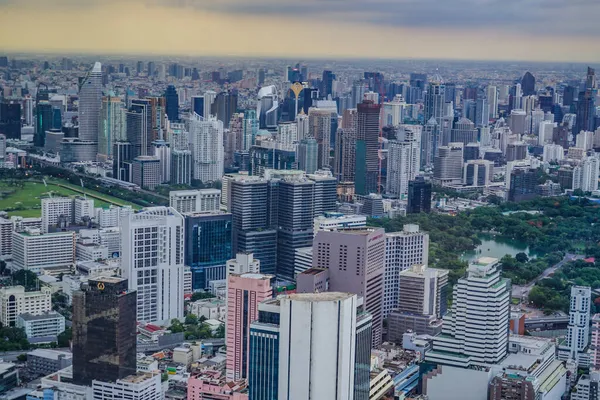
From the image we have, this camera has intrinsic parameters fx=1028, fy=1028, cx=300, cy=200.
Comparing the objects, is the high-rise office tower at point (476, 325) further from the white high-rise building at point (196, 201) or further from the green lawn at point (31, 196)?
the green lawn at point (31, 196)

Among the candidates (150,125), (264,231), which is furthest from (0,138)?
(264,231)

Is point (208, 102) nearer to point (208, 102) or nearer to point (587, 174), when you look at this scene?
point (208, 102)

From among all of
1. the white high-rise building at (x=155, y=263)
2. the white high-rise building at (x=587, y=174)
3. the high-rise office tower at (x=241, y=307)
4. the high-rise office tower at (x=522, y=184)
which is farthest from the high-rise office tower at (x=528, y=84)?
the high-rise office tower at (x=241, y=307)

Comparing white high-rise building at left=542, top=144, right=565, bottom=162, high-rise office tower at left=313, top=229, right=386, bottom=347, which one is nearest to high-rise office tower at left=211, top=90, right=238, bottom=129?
white high-rise building at left=542, top=144, right=565, bottom=162

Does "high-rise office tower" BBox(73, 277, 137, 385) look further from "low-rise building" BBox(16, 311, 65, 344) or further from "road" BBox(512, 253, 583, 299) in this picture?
"road" BBox(512, 253, 583, 299)

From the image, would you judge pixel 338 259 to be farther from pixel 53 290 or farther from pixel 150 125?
pixel 150 125

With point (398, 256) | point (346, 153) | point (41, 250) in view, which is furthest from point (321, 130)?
point (398, 256)
